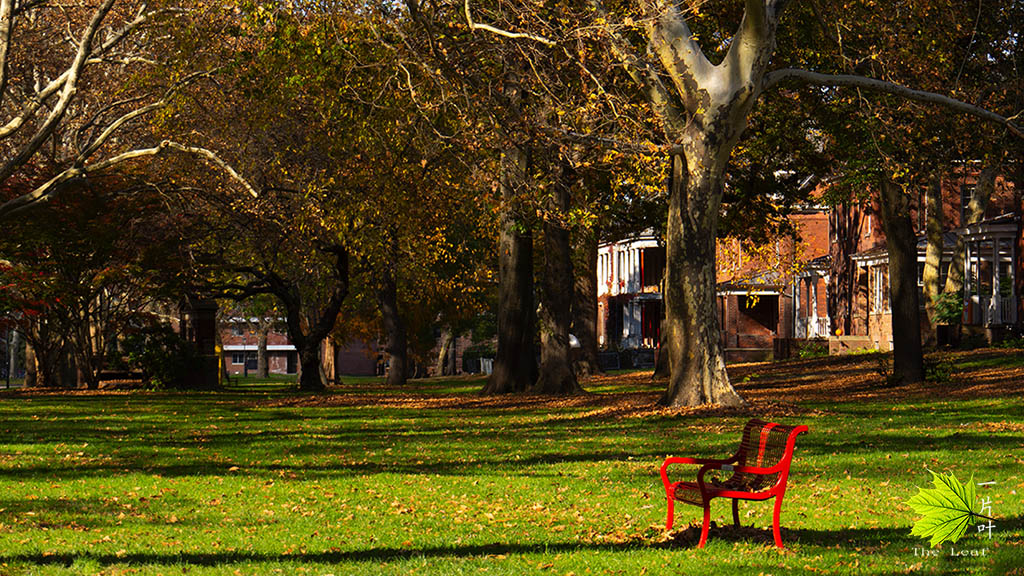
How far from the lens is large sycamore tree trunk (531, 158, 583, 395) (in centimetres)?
3080

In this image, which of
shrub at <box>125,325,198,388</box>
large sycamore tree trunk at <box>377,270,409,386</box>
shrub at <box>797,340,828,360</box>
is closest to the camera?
shrub at <box>125,325,198,388</box>

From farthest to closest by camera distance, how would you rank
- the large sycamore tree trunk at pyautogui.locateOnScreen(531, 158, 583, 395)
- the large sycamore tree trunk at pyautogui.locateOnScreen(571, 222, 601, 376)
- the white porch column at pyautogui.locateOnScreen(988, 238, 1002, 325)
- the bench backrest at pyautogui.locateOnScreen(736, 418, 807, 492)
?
the large sycamore tree trunk at pyautogui.locateOnScreen(571, 222, 601, 376) → the white porch column at pyautogui.locateOnScreen(988, 238, 1002, 325) → the large sycamore tree trunk at pyautogui.locateOnScreen(531, 158, 583, 395) → the bench backrest at pyautogui.locateOnScreen(736, 418, 807, 492)

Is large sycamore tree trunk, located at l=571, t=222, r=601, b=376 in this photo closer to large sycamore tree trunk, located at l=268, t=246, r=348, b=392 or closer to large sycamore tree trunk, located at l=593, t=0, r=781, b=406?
large sycamore tree trunk, located at l=268, t=246, r=348, b=392

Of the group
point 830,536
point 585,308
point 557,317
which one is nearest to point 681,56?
Answer: point 557,317

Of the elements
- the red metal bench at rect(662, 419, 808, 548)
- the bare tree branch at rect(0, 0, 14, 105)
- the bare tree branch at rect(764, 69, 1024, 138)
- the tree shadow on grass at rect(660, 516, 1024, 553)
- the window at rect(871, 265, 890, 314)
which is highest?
the bare tree branch at rect(0, 0, 14, 105)

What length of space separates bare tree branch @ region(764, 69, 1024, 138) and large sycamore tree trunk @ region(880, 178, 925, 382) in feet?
22.5

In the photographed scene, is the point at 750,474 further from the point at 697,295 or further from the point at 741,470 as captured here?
the point at 697,295

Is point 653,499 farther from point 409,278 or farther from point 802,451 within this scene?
point 409,278

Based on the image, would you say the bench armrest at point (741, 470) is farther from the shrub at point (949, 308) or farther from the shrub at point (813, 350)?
the shrub at point (813, 350)

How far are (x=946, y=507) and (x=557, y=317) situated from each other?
29.3 metres

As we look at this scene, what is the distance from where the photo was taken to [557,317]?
30938mm

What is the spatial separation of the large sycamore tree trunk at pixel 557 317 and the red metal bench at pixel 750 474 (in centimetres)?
2083

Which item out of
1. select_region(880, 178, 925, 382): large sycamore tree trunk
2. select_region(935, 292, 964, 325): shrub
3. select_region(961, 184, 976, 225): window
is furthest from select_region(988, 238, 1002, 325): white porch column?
select_region(880, 178, 925, 382): large sycamore tree trunk

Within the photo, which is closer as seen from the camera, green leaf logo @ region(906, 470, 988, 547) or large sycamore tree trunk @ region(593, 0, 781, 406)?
green leaf logo @ region(906, 470, 988, 547)
